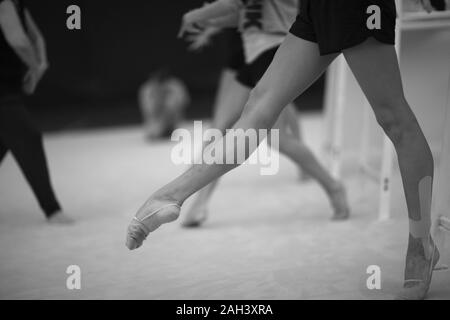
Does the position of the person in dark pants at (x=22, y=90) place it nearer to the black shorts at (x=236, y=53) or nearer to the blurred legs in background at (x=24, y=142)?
the blurred legs in background at (x=24, y=142)

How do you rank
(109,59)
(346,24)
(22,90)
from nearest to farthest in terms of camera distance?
(346,24), (22,90), (109,59)

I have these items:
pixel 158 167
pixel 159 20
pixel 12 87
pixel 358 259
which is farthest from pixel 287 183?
pixel 159 20

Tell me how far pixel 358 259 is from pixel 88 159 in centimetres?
249

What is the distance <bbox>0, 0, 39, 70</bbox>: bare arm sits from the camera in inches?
86.2

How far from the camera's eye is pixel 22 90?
246 centimetres

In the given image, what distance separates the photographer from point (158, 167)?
12.2 ft

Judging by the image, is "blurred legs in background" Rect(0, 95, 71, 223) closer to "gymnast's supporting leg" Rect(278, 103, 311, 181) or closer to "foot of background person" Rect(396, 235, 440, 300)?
"gymnast's supporting leg" Rect(278, 103, 311, 181)

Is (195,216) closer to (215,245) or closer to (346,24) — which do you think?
(215,245)

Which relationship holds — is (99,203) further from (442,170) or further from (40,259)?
(442,170)

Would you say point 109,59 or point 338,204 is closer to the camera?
point 338,204

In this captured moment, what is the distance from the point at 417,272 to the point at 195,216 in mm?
1099

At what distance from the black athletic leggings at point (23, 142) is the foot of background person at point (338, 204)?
1.20 m

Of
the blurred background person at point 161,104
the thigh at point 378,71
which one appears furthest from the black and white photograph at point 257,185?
the blurred background person at point 161,104

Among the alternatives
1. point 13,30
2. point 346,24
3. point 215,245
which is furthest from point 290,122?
point 346,24
